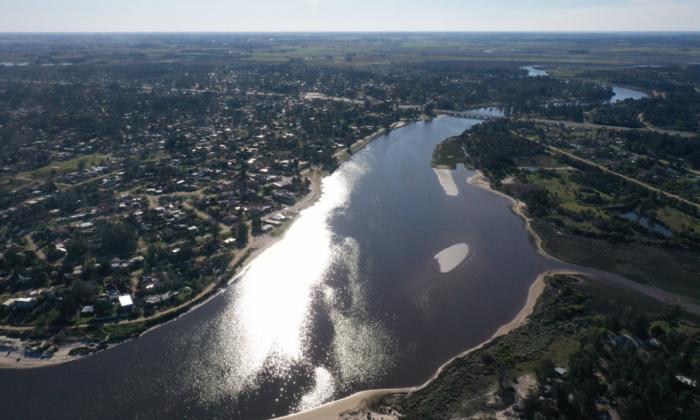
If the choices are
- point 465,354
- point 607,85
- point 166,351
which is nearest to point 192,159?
point 166,351

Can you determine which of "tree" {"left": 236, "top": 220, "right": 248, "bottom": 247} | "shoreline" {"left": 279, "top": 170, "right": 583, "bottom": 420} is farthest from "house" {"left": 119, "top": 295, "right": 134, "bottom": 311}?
"shoreline" {"left": 279, "top": 170, "right": 583, "bottom": 420}

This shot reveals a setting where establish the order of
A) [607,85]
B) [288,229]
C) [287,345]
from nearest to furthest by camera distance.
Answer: [287,345], [288,229], [607,85]

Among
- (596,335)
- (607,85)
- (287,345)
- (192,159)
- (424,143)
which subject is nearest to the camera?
(596,335)

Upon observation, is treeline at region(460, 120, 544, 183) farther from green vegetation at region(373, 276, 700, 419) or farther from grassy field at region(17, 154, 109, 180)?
grassy field at region(17, 154, 109, 180)

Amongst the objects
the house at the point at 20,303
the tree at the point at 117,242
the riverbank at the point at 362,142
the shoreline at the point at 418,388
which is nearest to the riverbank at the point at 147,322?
the house at the point at 20,303

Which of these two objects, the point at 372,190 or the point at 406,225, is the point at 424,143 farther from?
the point at 406,225

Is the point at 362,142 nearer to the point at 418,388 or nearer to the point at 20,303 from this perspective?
the point at 20,303

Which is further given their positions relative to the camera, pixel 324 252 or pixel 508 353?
pixel 324 252

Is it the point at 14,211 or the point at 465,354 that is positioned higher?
the point at 14,211
